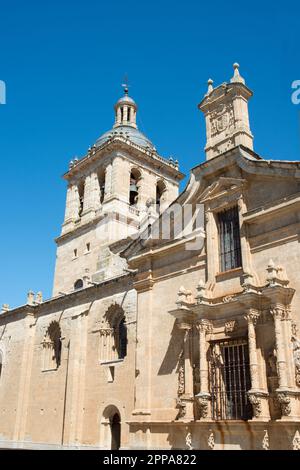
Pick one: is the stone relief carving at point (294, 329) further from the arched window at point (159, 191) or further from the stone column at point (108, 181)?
the arched window at point (159, 191)

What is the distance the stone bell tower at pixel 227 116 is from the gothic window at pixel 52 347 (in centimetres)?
1512

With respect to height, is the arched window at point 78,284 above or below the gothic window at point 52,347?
above

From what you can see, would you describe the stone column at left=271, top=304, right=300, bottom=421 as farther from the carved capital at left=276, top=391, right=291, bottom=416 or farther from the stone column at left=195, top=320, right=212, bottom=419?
the stone column at left=195, top=320, right=212, bottom=419

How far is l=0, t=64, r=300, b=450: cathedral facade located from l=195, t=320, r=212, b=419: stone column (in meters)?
0.03

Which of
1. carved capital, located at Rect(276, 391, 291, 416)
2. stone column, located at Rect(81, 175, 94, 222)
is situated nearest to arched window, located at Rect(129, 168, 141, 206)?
stone column, located at Rect(81, 175, 94, 222)

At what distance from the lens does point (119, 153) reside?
32.3 m

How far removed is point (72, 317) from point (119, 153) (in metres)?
13.0

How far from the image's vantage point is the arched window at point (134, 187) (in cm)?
3353

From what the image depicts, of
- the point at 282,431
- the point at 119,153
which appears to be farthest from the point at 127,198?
the point at 282,431

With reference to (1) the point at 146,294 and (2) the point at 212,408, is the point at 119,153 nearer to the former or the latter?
(1) the point at 146,294

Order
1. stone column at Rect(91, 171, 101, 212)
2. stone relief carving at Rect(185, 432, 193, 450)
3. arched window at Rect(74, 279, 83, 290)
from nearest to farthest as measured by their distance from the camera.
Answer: stone relief carving at Rect(185, 432, 193, 450) < arched window at Rect(74, 279, 83, 290) < stone column at Rect(91, 171, 101, 212)

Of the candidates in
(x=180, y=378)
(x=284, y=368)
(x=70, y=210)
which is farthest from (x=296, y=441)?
(x=70, y=210)

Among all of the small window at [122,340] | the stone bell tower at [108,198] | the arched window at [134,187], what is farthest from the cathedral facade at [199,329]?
the arched window at [134,187]

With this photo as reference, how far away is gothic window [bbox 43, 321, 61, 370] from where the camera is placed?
1040 inches
